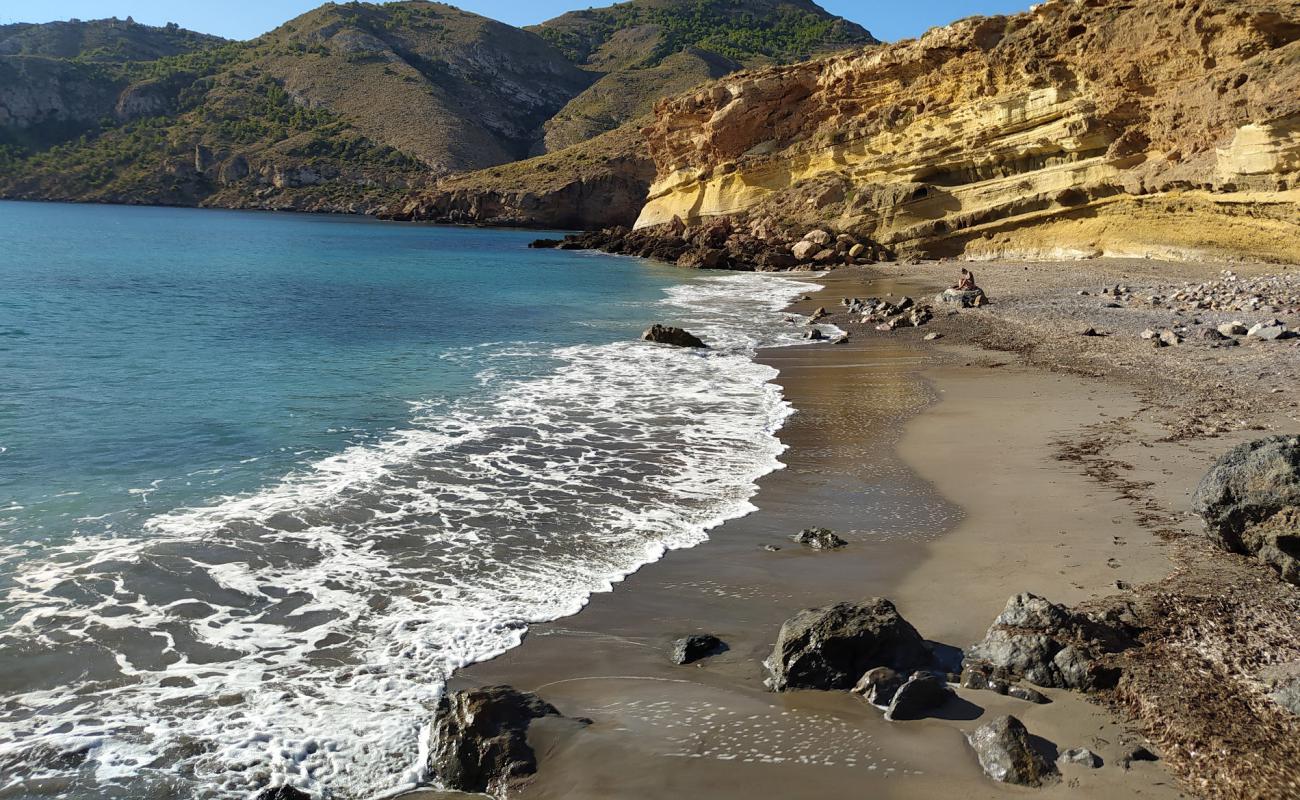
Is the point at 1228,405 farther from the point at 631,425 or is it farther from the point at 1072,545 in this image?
the point at 631,425

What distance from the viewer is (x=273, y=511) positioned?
7.21 metres

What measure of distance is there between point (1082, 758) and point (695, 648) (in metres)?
1.99

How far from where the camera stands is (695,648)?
4863mm

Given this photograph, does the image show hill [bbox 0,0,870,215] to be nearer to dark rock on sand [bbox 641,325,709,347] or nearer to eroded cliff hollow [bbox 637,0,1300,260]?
eroded cliff hollow [bbox 637,0,1300,260]

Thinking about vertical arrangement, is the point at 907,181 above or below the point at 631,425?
above

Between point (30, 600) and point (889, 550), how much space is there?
18.9ft

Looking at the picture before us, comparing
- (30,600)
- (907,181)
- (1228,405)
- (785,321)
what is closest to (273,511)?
(30,600)

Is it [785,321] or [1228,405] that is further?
[785,321]

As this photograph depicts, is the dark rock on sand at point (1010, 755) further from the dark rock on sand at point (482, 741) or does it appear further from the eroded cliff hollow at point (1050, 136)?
the eroded cliff hollow at point (1050, 136)

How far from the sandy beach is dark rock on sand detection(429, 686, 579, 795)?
12 centimetres

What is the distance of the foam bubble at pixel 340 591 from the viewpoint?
160 inches

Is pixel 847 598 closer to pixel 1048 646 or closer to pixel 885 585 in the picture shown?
pixel 885 585

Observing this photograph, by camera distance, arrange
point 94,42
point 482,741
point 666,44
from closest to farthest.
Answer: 1. point 482,741
2. point 666,44
3. point 94,42

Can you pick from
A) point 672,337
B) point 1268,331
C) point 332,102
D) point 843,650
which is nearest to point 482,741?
point 843,650
